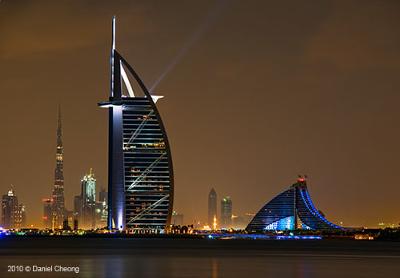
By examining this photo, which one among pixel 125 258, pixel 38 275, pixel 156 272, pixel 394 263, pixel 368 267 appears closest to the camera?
pixel 38 275

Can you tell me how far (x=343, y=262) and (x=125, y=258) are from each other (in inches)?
1080

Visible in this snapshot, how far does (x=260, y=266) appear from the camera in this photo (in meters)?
113

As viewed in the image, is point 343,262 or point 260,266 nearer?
point 260,266

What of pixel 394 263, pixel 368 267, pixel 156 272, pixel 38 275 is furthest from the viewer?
pixel 394 263

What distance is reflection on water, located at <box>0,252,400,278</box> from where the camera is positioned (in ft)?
323

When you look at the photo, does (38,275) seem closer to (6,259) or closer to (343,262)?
(6,259)

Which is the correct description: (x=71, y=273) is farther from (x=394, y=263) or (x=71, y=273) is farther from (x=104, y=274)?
(x=394, y=263)

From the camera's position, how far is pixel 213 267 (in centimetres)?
11031

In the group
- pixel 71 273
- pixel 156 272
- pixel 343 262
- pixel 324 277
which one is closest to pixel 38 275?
pixel 71 273

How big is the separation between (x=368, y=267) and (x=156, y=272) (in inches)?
971

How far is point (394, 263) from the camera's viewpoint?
12100 centimetres

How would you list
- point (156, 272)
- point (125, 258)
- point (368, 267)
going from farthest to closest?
point (125, 258) < point (368, 267) < point (156, 272)

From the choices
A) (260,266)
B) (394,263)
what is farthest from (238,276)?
(394,263)

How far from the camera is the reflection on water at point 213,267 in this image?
323 ft
